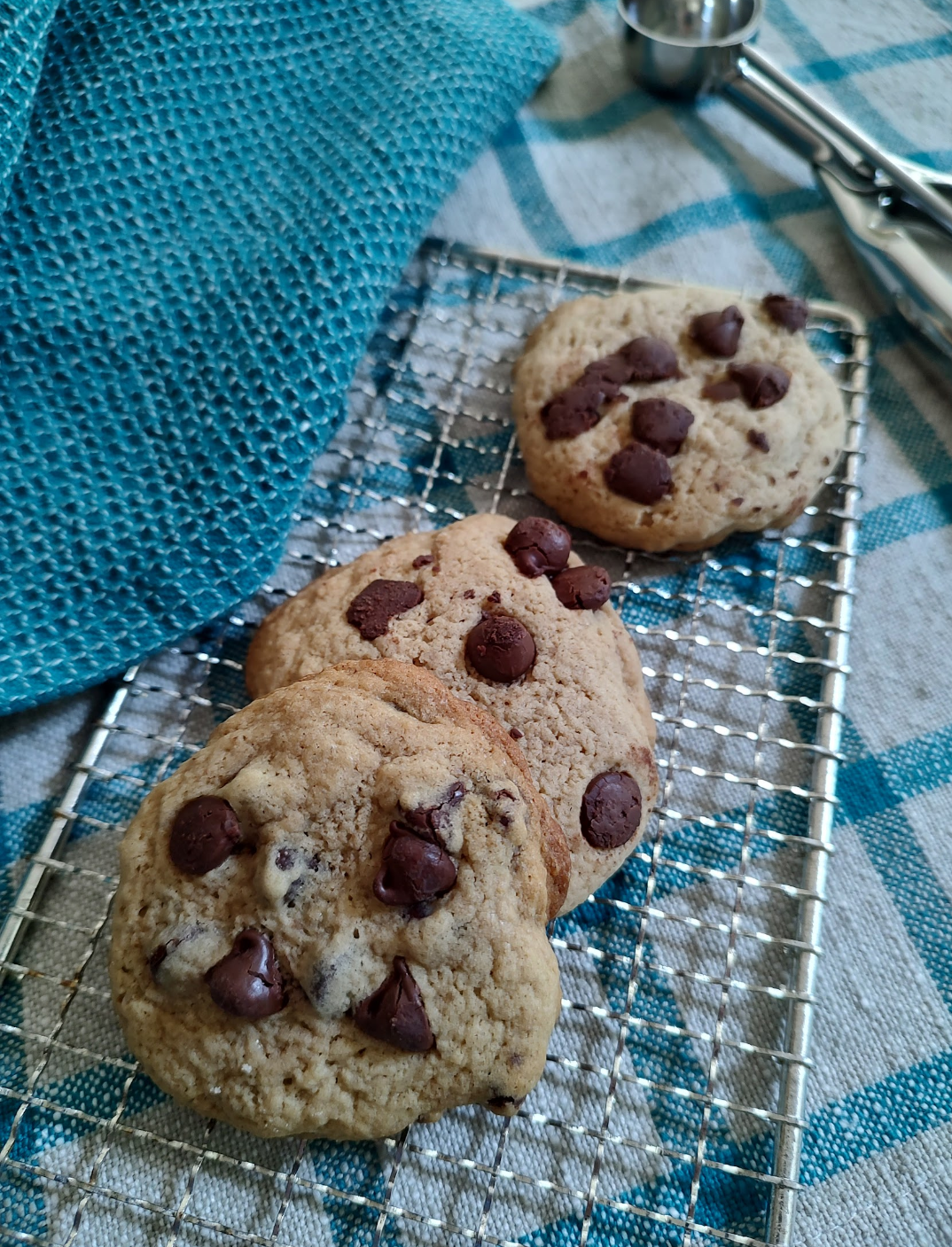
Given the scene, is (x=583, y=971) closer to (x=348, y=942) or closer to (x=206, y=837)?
(x=348, y=942)

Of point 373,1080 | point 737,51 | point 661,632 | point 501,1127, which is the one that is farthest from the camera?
point 737,51

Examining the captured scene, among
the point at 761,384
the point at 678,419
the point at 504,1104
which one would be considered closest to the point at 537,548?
the point at 678,419

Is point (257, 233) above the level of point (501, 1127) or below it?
above

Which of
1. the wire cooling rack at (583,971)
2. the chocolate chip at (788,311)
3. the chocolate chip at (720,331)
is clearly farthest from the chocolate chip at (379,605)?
the chocolate chip at (788,311)

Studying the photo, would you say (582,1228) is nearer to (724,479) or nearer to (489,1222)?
(489,1222)

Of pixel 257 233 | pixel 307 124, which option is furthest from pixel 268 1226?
pixel 307 124

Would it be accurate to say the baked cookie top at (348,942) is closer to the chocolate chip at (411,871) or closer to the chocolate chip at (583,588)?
the chocolate chip at (411,871)
